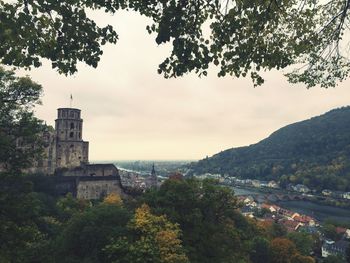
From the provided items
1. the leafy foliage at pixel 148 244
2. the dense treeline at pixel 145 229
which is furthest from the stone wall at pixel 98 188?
the leafy foliage at pixel 148 244

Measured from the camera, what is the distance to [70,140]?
182 feet

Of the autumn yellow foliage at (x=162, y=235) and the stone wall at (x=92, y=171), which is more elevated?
the stone wall at (x=92, y=171)

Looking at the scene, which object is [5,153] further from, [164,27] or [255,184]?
[255,184]

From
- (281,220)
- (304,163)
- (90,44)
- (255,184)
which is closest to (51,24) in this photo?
(90,44)

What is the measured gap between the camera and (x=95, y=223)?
24.1m

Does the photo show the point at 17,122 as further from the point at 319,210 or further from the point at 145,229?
the point at 319,210

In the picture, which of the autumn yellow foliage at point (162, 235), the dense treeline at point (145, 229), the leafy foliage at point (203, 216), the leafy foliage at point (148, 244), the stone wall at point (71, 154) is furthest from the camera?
the stone wall at point (71, 154)

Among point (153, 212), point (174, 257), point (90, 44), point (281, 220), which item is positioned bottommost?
point (281, 220)

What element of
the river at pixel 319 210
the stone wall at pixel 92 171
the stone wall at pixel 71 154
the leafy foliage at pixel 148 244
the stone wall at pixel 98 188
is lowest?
the river at pixel 319 210

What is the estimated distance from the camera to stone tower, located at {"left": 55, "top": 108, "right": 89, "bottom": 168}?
5450cm

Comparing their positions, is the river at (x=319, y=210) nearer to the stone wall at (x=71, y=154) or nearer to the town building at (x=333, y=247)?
the town building at (x=333, y=247)

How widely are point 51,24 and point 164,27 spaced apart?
1770 millimetres

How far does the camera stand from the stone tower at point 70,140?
179ft

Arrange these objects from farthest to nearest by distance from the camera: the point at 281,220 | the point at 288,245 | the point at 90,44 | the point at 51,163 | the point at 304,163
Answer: the point at 304,163, the point at 281,220, the point at 51,163, the point at 288,245, the point at 90,44
